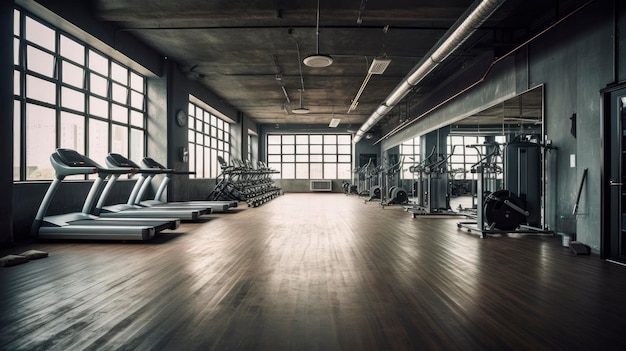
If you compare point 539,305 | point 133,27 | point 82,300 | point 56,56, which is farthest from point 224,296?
point 133,27

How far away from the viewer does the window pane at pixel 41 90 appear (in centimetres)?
524

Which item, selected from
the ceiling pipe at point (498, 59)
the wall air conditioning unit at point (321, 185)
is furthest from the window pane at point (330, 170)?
the ceiling pipe at point (498, 59)

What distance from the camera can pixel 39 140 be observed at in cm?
552

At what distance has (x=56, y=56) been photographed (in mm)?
5812

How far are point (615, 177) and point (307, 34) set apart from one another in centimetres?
559

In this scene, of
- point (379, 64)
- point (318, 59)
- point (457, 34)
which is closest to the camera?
point (457, 34)

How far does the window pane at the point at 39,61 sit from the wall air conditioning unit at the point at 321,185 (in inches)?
579

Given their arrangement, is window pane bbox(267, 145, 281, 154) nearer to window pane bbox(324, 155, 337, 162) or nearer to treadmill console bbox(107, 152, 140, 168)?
window pane bbox(324, 155, 337, 162)

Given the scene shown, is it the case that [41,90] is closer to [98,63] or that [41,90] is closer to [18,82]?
[18,82]

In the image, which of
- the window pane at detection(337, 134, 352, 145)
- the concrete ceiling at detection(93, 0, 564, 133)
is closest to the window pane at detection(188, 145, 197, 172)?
the concrete ceiling at detection(93, 0, 564, 133)

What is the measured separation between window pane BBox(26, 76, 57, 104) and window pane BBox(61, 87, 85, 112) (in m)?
0.22

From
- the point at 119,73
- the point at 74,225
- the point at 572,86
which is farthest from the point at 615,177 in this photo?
the point at 119,73

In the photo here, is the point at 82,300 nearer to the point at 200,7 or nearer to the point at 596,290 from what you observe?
the point at 596,290

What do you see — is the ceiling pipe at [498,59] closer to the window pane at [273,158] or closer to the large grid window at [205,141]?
the large grid window at [205,141]
